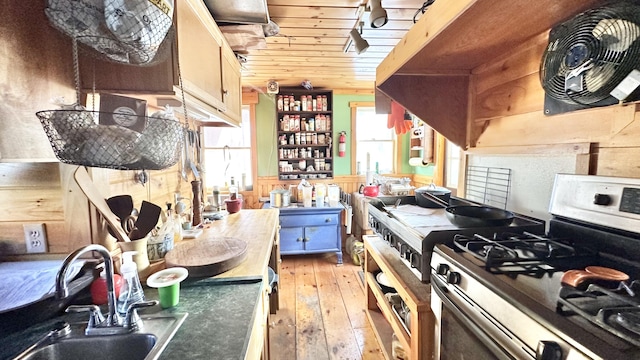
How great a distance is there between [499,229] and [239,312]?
1037mm

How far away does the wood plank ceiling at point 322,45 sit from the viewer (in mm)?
1808

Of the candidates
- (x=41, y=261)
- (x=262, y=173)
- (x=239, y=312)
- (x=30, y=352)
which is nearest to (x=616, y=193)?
(x=239, y=312)

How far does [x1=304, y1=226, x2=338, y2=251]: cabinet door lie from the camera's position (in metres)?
3.45

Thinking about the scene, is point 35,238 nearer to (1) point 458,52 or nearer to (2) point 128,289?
(2) point 128,289

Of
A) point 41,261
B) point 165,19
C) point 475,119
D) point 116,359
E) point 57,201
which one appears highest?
point 165,19

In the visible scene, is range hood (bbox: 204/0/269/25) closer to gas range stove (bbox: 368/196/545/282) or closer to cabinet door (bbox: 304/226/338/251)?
gas range stove (bbox: 368/196/545/282)

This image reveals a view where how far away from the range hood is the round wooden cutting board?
4.16ft

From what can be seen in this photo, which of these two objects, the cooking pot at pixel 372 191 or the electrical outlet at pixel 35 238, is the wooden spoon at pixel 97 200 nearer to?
the electrical outlet at pixel 35 238

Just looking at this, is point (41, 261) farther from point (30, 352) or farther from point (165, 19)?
point (165, 19)

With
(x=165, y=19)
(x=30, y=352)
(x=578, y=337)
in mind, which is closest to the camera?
(x=578, y=337)

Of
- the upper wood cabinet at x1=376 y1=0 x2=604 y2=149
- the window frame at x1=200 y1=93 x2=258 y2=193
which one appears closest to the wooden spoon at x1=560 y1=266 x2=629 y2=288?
the upper wood cabinet at x1=376 y1=0 x2=604 y2=149

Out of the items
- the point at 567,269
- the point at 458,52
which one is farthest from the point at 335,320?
the point at 458,52

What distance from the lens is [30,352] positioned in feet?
2.41

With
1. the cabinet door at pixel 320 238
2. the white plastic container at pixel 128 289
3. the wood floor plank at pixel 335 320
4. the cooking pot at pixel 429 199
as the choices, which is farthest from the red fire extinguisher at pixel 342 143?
the white plastic container at pixel 128 289
